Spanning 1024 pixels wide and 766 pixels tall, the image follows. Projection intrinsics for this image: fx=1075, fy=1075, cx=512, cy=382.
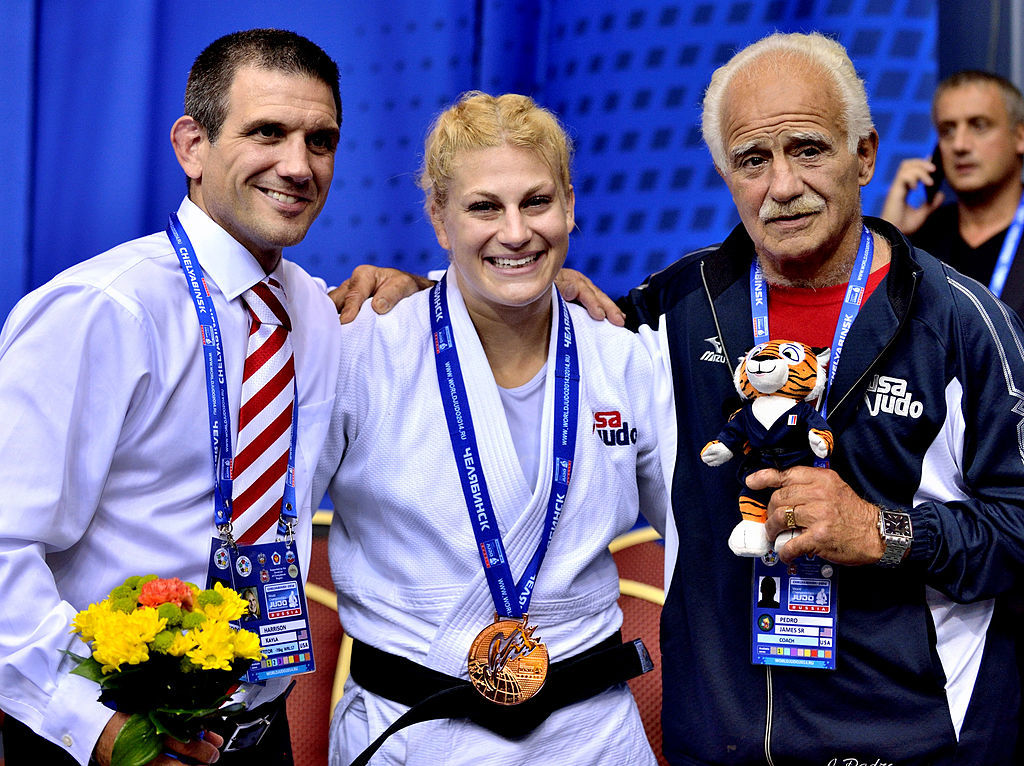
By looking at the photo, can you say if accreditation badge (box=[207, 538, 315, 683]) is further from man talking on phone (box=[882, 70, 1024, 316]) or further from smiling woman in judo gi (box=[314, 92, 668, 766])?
man talking on phone (box=[882, 70, 1024, 316])

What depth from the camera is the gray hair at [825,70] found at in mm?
1945

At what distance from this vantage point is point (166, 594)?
4.79ft

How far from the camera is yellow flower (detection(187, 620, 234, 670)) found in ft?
4.67

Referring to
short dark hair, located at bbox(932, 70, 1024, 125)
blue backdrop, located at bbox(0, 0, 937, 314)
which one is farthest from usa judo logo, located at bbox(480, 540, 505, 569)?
short dark hair, located at bbox(932, 70, 1024, 125)

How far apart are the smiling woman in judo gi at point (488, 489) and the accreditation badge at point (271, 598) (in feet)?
0.64

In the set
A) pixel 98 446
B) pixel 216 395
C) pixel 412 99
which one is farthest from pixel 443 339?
pixel 412 99

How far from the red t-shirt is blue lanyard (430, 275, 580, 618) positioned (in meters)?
0.39

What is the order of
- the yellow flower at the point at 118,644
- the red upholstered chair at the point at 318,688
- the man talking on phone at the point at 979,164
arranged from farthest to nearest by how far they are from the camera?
the man talking on phone at the point at 979,164 → the red upholstered chair at the point at 318,688 → the yellow flower at the point at 118,644

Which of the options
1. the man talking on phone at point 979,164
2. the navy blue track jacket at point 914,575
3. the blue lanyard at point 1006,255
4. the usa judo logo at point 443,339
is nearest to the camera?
the navy blue track jacket at point 914,575

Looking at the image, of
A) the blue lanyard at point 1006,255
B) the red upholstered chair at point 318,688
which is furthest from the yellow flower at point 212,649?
the blue lanyard at point 1006,255

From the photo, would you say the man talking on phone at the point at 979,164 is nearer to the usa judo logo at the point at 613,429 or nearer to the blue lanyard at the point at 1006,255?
the blue lanyard at the point at 1006,255

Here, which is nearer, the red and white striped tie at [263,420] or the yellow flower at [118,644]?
the yellow flower at [118,644]

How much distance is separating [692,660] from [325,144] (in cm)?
117

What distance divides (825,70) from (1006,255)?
1729 millimetres
